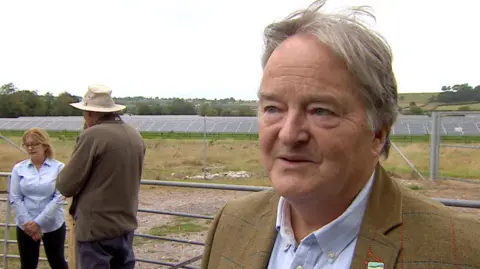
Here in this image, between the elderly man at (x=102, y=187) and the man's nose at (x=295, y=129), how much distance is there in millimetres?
2560

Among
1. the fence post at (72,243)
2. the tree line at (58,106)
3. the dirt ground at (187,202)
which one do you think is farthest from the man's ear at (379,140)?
the tree line at (58,106)

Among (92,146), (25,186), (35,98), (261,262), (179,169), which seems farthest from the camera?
(35,98)

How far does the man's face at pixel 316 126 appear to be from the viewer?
1.14 meters

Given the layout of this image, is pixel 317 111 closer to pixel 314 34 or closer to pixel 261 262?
pixel 314 34

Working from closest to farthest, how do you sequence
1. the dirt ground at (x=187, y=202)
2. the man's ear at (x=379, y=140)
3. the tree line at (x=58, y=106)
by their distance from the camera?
1. the man's ear at (x=379, y=140)
2. the dirt ground at (x=187, y=202)
3. the tree line at (x=58, y=106)

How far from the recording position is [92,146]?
3432 mm

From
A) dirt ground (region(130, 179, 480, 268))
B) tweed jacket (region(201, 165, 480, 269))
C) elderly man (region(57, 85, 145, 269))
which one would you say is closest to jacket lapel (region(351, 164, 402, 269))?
tweed jacket (region(201, 165, 480, 269))

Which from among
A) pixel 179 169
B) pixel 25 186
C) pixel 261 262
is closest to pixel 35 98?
pixel 179 169

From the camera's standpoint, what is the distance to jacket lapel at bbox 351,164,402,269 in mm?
1147

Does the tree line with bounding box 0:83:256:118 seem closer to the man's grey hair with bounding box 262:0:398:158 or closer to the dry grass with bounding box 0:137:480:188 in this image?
the dry grass with bounding box 0:137:480:188

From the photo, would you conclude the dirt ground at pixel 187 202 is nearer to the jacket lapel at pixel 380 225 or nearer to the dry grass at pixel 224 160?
the dry grass at pixel 224 160

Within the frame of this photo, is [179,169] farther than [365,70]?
Yes

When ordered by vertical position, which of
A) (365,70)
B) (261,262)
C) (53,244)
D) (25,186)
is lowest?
(53,244)

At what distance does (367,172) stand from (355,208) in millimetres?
104
